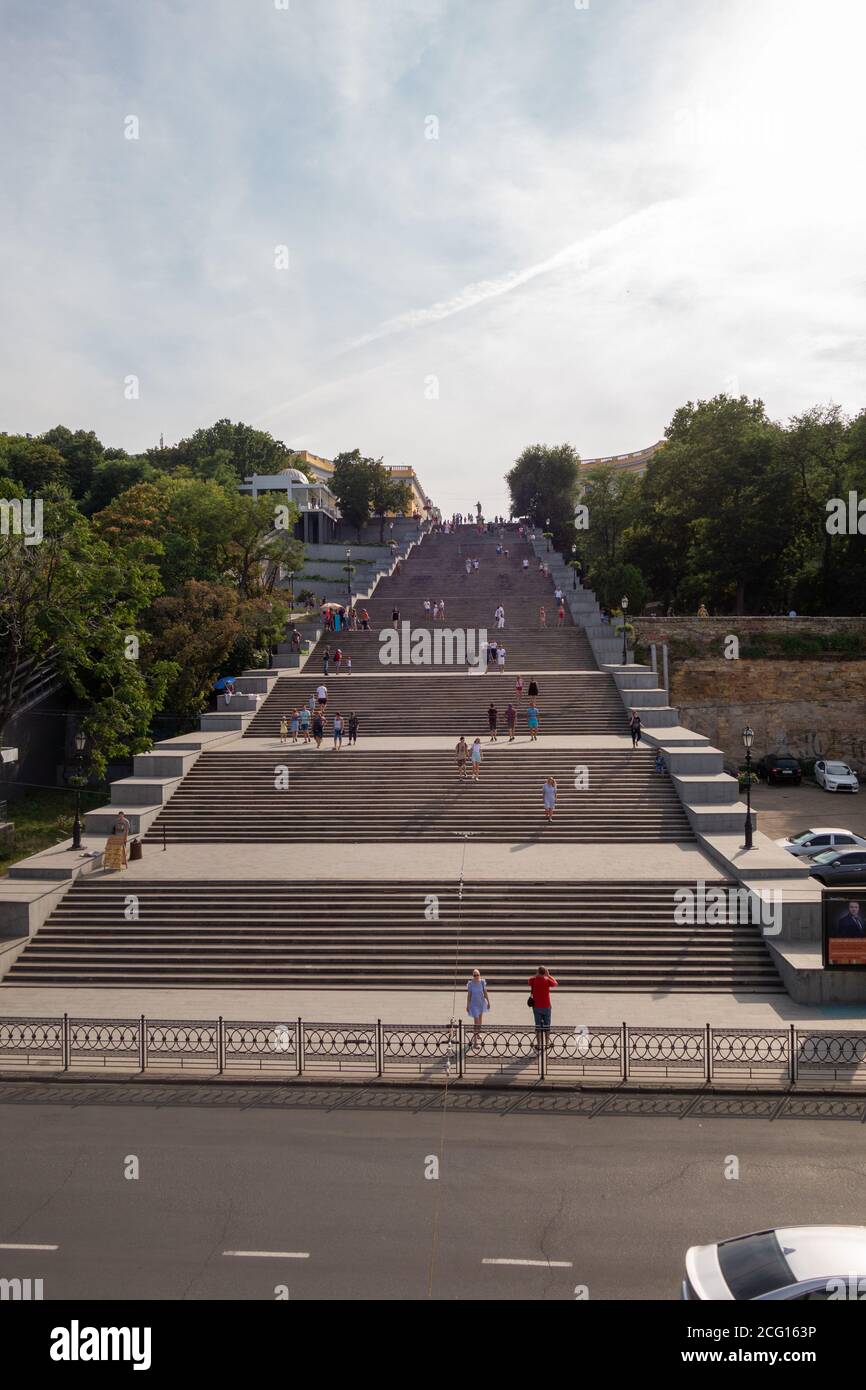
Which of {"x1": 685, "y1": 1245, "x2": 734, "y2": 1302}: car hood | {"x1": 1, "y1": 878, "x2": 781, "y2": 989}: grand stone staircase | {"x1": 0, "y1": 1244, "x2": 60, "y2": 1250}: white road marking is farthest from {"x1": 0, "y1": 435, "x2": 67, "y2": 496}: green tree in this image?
{"x1": 685, "y1": 1245, "x2": 734, "y2": 1302}: car hood

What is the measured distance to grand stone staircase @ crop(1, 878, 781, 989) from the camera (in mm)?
17812

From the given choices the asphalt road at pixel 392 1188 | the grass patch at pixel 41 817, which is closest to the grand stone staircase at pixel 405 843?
the grass patch at pixel 41 817

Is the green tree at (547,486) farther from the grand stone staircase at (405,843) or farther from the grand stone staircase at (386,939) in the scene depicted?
the grand stone staircase at (386,939)

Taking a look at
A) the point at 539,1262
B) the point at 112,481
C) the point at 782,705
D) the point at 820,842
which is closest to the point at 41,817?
the point at 820,842

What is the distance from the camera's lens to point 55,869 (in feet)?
69.2

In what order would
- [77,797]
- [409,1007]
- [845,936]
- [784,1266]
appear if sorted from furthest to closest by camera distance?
[77,797]
[409,1007]
[845,936]
[784,1266]

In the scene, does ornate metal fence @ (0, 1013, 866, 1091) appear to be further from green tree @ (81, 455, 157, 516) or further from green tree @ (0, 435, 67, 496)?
green tree @ (0, 435, 67, 496)

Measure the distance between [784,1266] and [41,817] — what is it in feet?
89.8

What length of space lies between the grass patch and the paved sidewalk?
8.58 m

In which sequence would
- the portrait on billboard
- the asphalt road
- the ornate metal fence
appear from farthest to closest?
the portrait on billboard
the ornate metal fence
the asphalt road

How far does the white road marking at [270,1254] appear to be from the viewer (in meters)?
9.40

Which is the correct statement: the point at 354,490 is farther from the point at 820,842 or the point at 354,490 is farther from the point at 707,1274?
the point at 707,1274

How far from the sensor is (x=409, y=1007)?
54.2 feet

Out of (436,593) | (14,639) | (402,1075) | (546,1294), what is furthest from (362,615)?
(546,1294)
